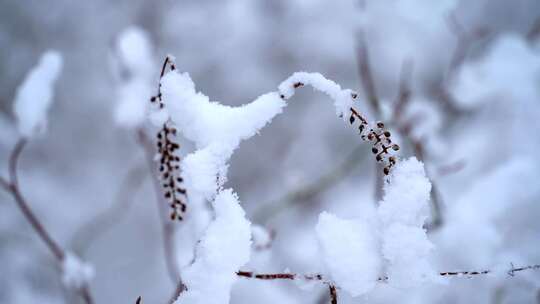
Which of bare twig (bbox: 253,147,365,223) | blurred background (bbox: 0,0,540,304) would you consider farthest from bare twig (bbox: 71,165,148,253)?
bare twig (bbox: 253,147,365,223)

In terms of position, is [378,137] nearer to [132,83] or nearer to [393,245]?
[393,245]

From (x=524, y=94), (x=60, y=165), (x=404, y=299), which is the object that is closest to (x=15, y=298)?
(x=60, y=165)

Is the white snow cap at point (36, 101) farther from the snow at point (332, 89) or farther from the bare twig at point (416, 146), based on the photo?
the bare twig at point (416, 146)

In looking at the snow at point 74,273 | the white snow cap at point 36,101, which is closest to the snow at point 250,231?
the white snow cap at point 36,101

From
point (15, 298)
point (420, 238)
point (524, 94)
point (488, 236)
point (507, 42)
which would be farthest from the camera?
point (15, 298)

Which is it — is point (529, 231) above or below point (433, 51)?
below

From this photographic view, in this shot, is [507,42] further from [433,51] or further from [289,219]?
[289,219]
